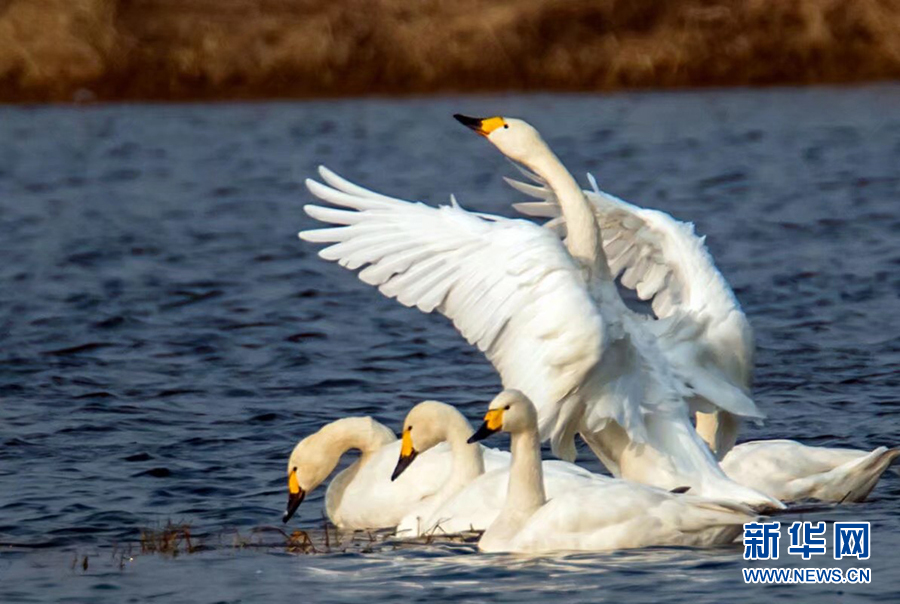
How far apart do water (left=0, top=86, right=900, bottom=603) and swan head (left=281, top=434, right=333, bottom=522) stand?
0.16 meters

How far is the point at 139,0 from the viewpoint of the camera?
1126 inches

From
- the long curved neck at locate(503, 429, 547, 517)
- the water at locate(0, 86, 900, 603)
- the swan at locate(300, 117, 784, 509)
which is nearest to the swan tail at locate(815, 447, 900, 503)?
the water at locate(0, 86, 900, 603)

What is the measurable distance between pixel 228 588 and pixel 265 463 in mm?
2622

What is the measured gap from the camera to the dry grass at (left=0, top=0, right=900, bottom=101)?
27.5 metres

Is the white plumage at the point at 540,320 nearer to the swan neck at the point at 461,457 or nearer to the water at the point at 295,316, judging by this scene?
the swan neck at the point at 461,457

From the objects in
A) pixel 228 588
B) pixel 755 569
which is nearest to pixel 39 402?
pixel 228 588

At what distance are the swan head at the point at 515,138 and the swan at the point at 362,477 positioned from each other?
4.96ft

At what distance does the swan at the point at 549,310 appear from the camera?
820 centimetres

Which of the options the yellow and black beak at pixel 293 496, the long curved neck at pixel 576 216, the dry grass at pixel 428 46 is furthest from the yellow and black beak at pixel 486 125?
Result: the dry grass at pixel 428 46

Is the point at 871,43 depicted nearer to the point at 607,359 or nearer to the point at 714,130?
the point at 714,130

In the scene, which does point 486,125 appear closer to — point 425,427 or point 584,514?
point 425,427

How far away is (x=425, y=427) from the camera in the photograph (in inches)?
365

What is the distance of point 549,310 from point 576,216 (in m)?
0.79

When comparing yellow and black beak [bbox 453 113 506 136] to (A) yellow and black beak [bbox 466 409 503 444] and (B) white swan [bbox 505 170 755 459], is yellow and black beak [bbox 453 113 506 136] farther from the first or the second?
(A) yellow and black beak [bbox 466 409 503 444]
